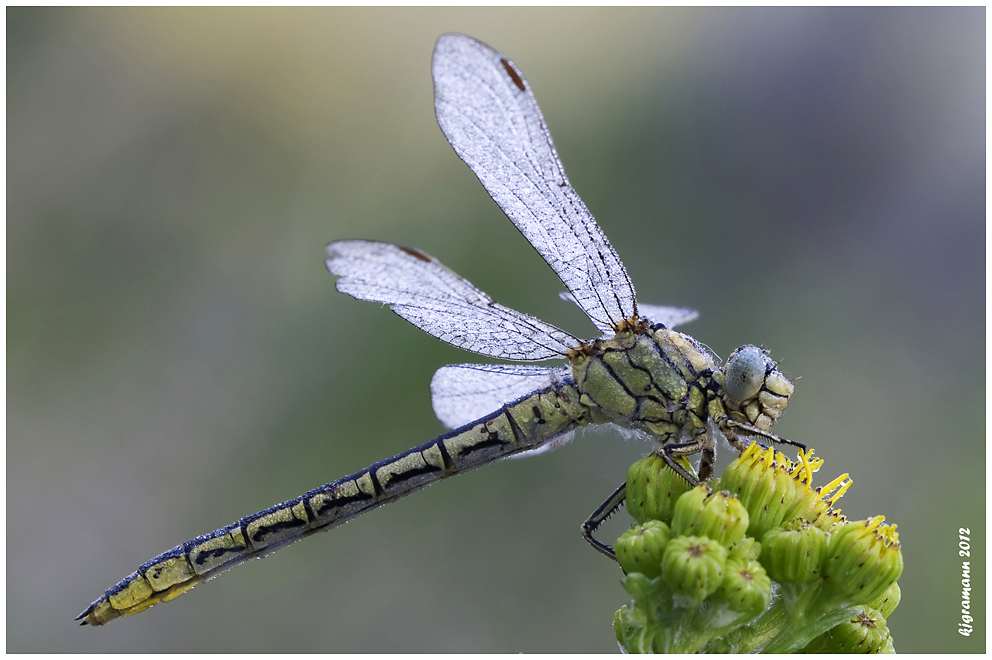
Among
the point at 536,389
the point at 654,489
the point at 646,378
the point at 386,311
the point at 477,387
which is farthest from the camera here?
the point at 386,311

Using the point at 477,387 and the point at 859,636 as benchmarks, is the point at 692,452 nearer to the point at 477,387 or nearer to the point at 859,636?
the point at 859,636

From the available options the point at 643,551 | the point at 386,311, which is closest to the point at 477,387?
the point at 643,551

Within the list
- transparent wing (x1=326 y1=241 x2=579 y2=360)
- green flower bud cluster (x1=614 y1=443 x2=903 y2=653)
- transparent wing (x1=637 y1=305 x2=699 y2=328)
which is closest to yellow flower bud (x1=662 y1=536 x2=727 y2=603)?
green flower bud cluster (x1=614 y1=443 x2=903 y2=653)

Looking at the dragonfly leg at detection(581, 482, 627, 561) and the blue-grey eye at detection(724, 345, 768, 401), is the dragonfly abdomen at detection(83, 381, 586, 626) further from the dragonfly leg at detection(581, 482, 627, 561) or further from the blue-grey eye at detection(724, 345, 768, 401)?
the blue-grey eye at detection(724, 345, 768, 401)

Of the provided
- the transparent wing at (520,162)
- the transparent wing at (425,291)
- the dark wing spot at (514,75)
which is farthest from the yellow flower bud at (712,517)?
the dark wing spot at (514,75)

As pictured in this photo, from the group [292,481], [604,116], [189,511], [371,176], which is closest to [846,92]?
[604,116]
